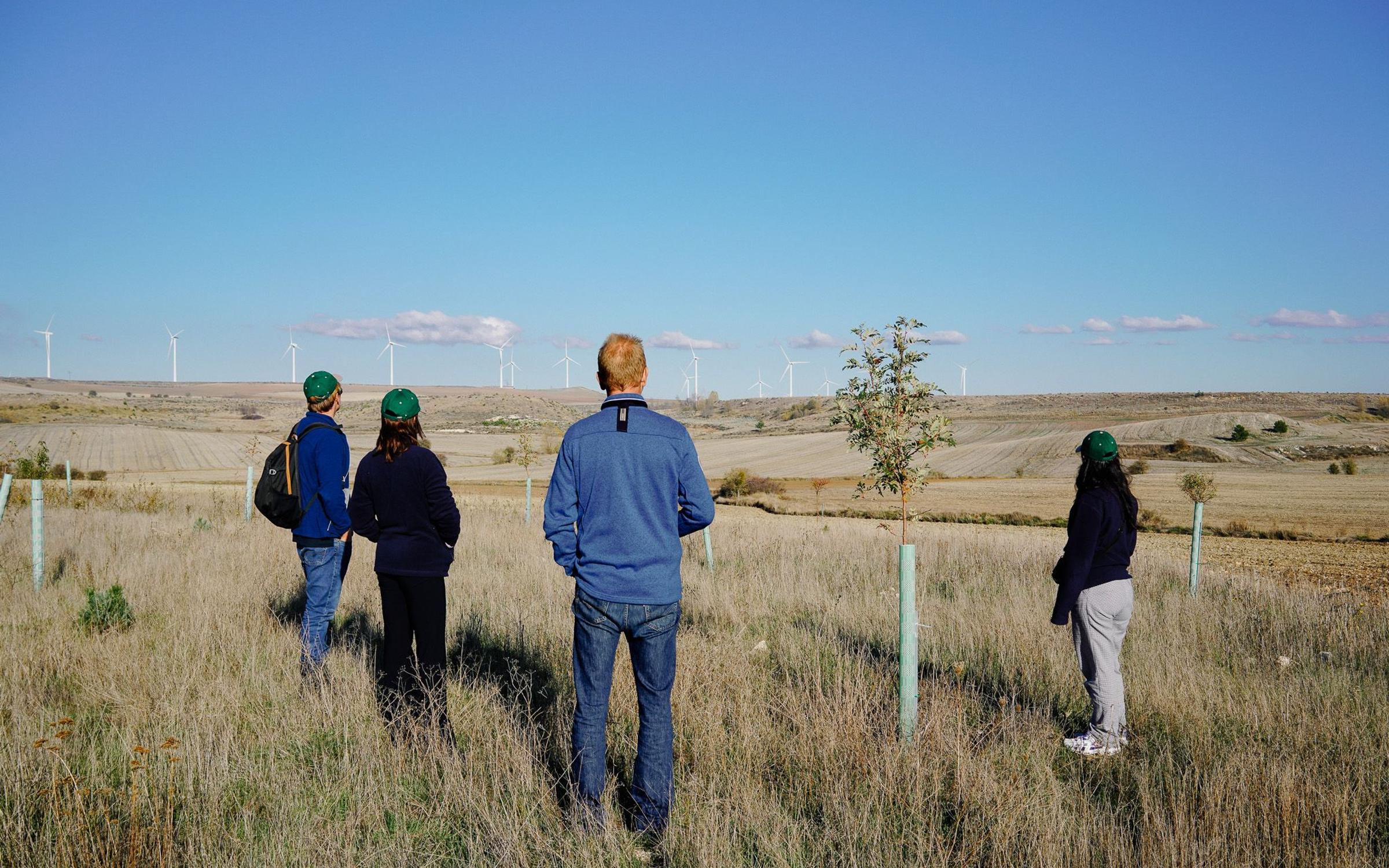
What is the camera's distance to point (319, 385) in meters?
5.41

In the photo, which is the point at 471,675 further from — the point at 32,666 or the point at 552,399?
the point at 552,399

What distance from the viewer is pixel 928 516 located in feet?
115

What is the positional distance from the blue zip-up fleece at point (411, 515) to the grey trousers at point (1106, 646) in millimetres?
3565

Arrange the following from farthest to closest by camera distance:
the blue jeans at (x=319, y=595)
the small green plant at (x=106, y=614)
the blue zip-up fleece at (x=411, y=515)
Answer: the small green plant at (x=106, y=614), the blue jeans at (x=319, y=595), the blue zip-up fleece at (x=411, y=515)

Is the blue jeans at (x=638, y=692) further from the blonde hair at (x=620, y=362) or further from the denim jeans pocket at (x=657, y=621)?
the blonde hair at (x=620, y=362)

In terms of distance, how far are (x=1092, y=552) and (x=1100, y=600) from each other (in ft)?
0.94

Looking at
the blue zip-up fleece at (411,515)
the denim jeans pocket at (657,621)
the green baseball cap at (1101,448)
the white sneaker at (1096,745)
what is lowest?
the white sneaker at (1096,745)

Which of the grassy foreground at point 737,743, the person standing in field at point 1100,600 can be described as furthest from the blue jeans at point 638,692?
the person standing in field at point 1100,600

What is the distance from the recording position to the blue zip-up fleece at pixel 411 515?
4.51 metres

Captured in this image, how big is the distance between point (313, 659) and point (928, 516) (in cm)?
3194

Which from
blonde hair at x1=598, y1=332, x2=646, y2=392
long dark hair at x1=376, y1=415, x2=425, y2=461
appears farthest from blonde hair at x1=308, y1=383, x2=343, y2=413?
blonde hair at x1=598, y1=332, x2=646, y2=392

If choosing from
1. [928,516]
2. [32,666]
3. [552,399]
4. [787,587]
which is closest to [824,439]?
[928,516]

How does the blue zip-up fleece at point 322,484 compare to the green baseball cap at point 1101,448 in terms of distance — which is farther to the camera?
the blue zip-up fleece at point 322,484

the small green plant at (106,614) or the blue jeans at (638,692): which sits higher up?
the blue jeans at (638,692)
